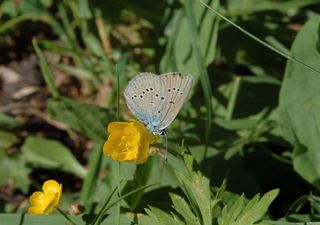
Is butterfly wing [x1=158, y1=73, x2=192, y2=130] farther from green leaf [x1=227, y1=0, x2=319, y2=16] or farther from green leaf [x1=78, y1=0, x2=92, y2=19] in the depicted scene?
green leaf [x1=78, y1=0, x2=92, y2=19]

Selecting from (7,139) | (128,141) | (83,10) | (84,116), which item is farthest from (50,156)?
(128,141)

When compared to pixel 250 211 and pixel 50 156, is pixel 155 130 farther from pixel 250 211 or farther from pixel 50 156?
pixel 50 156

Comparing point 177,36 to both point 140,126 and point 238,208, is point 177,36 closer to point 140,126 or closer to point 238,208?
Answer: point 140,126

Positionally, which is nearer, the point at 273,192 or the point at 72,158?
the point at 273,192

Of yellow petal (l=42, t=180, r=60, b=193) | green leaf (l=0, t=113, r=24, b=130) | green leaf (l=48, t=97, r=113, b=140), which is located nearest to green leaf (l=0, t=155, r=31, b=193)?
green leaf (l=0, t=113, r=24, b=130)

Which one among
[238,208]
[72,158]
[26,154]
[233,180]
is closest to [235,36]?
[233,180]

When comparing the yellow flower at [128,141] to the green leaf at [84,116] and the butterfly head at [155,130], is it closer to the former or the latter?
the butterfly head at [155,130]

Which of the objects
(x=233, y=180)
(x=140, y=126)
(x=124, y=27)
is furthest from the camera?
(x=124, y=27)
